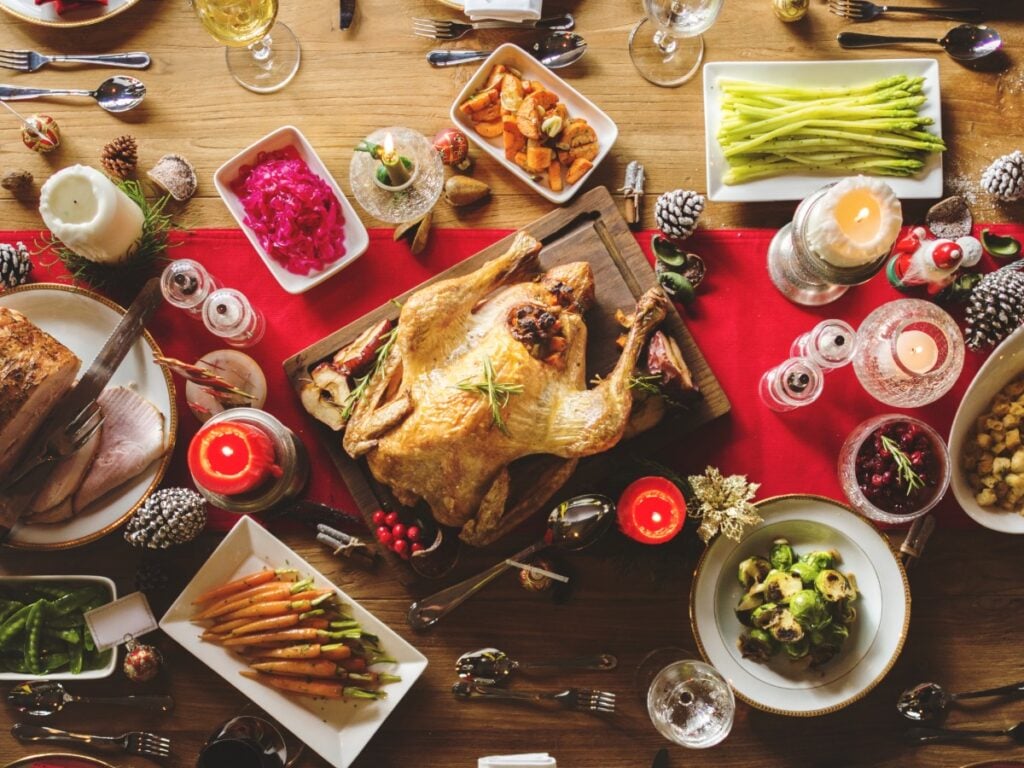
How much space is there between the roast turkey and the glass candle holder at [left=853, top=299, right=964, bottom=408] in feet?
1.67

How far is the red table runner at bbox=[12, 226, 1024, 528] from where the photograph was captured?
6.73 feet

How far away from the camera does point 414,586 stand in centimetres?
203

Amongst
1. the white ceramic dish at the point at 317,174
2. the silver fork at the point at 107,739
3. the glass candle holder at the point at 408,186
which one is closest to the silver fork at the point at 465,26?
the glass candle holder at the point at 408,186

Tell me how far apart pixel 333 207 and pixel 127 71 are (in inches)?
27.2

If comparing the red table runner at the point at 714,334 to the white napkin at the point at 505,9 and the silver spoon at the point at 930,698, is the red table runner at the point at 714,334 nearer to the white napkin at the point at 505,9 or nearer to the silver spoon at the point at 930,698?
the silver spoon at the point at 930,698

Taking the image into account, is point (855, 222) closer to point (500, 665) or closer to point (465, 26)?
point (465, 26)

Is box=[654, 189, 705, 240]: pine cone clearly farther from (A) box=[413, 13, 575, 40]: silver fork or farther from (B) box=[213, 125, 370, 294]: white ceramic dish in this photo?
(B) box=[213, 125, 370, 294]: white ceramic dish

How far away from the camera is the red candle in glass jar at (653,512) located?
1.83 metres

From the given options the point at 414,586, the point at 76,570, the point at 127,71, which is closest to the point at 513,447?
the point at 414,586

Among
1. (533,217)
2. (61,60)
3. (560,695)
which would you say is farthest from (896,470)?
(61,60)

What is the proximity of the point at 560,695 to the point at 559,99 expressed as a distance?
1460 millimetres

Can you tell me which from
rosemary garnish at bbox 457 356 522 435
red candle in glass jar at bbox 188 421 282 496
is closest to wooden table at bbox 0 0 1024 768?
red candle in glass jar at bbox 188 421 282 496

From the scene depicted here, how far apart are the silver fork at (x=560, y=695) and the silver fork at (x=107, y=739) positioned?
0.73m

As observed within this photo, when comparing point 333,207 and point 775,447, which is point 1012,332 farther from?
point 333,207
